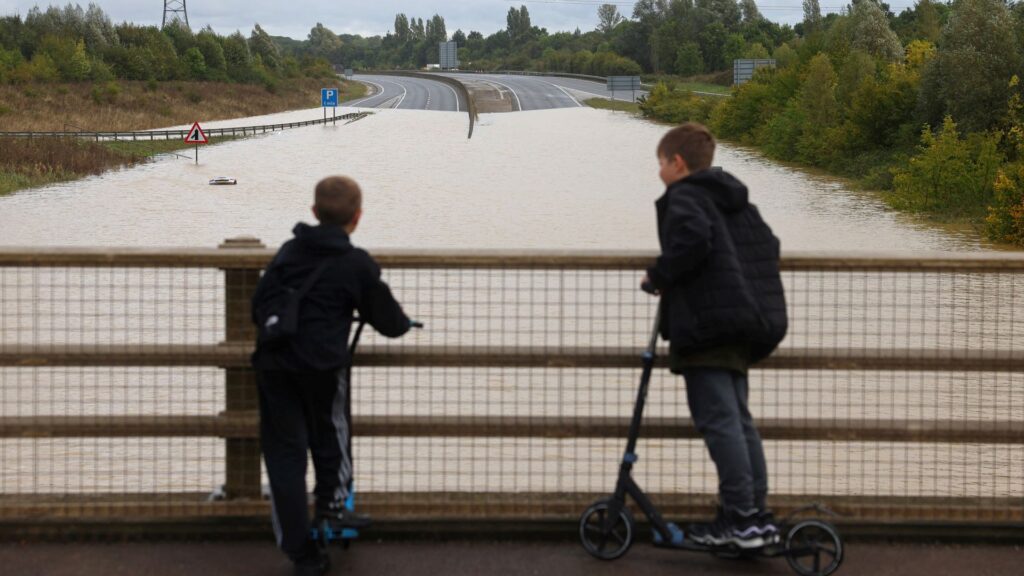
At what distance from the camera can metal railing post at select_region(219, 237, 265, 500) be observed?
19.4ft

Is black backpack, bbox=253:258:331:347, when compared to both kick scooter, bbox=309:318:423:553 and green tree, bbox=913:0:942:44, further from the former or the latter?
green tree, bbox=913:0:942:44

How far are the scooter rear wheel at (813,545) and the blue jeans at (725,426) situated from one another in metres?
0.22

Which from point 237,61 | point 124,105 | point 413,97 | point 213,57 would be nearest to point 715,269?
point 124,105

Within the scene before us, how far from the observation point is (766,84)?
7775 centimetres

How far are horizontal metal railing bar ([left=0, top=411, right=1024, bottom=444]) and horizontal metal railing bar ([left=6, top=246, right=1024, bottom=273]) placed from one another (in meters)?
0.64

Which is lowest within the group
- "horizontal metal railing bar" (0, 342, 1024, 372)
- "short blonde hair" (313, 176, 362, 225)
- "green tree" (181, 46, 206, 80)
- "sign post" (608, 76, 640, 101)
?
"horizontal metal railing bar" (0, 342, 1024, 372)

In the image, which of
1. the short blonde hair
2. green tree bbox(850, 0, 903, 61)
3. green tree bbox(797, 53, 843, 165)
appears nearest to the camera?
the short blonde hair

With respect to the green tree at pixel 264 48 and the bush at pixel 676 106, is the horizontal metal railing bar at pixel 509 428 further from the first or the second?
the green tree at pixel 264 48

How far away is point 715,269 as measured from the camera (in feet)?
17.8

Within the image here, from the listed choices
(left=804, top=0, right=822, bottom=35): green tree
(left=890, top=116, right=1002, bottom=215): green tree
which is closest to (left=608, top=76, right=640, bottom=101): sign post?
(left=804, top=0, right=822, bottom=35): green tree

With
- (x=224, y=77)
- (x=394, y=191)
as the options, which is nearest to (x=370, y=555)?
(x=394, y=191)

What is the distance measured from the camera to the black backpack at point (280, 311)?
17.4ft

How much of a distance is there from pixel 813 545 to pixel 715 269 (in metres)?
1.18

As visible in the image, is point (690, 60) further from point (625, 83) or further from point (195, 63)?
point (195, 63)
